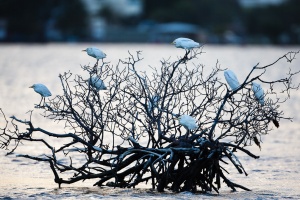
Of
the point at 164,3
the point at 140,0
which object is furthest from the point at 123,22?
the point at 164,3

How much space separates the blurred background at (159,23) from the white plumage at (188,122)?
341ft

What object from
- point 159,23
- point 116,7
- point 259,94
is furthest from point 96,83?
point 116,7

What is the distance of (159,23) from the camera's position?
139625mm

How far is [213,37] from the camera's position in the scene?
137m

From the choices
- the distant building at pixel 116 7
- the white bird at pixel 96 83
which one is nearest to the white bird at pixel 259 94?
the white bird at pixel 96 83

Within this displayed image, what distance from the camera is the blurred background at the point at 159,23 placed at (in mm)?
117062

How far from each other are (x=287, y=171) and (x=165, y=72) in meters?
3.86

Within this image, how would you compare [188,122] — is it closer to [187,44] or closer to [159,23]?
[187,44]

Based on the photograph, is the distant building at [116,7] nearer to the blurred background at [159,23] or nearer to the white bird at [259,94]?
the blurred background at [159,23]

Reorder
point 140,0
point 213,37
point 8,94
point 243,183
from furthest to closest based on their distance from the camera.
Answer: point 140,0
point 213,37
point 8,94
point 243,183

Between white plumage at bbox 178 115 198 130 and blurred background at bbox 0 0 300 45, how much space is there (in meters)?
104

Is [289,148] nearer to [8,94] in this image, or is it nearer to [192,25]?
[8,94]

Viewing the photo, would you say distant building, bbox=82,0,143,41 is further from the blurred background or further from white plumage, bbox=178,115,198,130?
white plumage, bbox=178,115,198,130

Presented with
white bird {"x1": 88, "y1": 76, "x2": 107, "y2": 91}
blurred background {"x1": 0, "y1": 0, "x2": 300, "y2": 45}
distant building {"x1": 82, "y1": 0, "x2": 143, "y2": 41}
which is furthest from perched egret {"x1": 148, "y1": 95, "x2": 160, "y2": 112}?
distant building {"x1": 82, "y1": 0, "x2": 143, "y2": 41}
